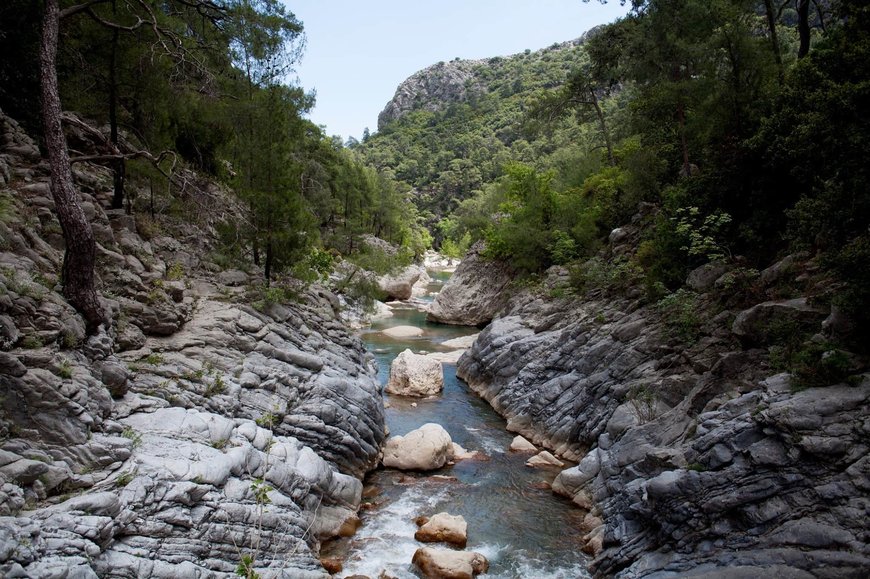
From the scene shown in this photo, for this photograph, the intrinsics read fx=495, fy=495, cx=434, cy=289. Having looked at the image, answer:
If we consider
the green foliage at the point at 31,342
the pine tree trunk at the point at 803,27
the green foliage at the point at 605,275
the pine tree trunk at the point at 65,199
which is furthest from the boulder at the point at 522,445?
the pine tree trunk at the point at 803,27

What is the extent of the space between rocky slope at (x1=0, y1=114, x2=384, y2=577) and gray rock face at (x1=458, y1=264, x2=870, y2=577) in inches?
248

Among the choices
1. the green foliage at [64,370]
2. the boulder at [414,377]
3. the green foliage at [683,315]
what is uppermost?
the green foliage at [64,370]

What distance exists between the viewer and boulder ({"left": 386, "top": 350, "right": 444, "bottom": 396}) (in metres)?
22.1

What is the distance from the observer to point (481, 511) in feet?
43.1

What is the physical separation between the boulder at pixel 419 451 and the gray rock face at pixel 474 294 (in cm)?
1817

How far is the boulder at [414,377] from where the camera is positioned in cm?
2206

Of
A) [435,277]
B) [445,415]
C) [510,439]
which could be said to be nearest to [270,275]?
[445,415]

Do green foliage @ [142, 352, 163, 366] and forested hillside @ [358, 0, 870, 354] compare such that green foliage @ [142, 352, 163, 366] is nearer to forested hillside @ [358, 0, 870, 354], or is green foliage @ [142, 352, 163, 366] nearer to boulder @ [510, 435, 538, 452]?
boulder @ [510, 435, 538, 452]

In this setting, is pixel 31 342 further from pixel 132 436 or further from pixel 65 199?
pixel 65 199

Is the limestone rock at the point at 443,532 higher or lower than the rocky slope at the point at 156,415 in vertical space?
lower

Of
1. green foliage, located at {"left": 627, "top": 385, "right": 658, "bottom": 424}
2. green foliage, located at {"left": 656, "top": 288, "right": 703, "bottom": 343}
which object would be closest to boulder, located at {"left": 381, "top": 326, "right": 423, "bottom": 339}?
green foliage, located at {"left": 656, "top": 288, "right": 703, "bottom": 343}

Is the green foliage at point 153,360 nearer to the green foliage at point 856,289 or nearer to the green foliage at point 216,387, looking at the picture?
the green foliage at point 216,387

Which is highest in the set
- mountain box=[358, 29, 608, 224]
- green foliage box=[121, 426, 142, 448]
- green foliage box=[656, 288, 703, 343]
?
mountain box=[358, 29, 608, 224]

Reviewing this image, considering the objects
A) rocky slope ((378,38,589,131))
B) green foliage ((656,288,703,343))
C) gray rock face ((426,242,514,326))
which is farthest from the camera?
rocky slope ((378,38,589,131))
